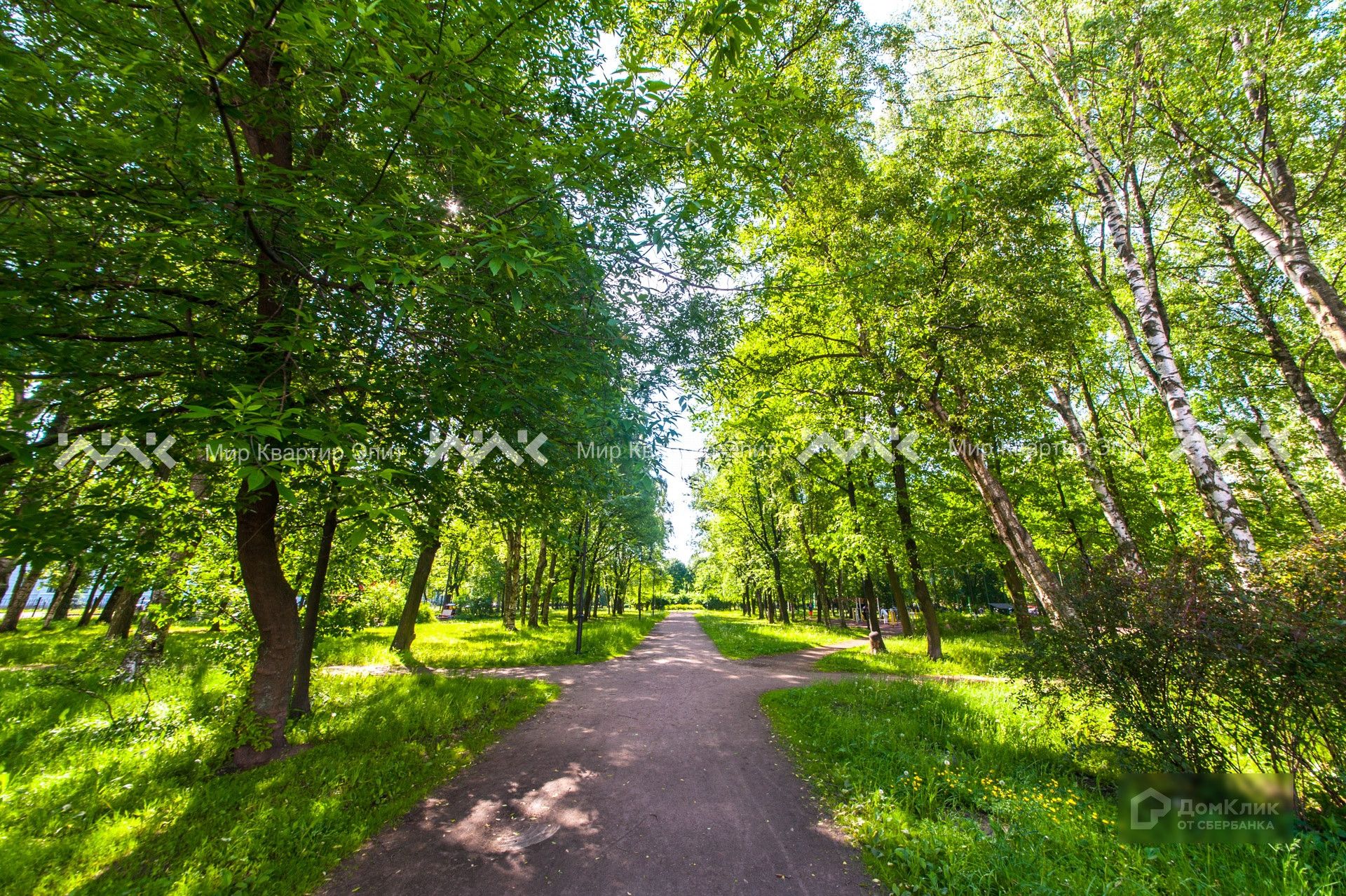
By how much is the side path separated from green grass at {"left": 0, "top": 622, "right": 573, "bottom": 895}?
19.1 inches

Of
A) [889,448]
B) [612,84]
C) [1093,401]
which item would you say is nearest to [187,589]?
[612,84]

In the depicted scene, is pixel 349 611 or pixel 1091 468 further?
pixel 1091 468

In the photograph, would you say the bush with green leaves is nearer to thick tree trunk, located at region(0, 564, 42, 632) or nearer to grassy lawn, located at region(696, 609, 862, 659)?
grassy lawn, located at region(696, 609, 862, 659)

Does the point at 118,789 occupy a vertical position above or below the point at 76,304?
below

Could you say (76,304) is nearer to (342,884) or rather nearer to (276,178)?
(276,178)

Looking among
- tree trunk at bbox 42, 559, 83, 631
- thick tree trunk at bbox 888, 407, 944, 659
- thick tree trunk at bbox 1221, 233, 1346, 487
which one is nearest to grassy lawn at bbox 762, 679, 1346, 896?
thick tree trunk at bbox 888, 407, 944, 659

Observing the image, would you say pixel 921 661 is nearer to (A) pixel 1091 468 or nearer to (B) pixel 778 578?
(A) pixel 1091 468

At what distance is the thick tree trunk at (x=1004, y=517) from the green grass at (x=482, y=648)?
11.8 meters

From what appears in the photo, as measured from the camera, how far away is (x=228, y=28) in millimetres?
2969

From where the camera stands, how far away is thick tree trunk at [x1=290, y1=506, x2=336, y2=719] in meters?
6.63

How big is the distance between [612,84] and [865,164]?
10.4 metres

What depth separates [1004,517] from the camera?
32.0 ft

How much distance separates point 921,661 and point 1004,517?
522cm

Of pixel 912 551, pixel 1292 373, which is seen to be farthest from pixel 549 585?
pixel 1292 373
